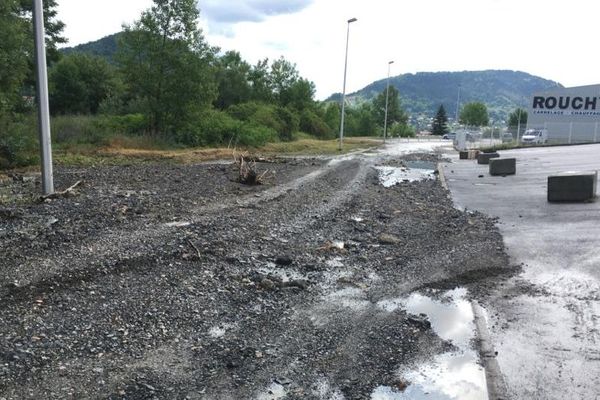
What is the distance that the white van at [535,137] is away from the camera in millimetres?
49691

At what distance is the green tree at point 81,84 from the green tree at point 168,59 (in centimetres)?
1500

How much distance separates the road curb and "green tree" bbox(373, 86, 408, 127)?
113 m

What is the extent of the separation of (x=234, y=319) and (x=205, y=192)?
9342 mm

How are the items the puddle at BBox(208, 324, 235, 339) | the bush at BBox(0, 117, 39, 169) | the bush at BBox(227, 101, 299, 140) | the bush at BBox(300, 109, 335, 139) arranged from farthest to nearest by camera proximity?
the bush at BBox(300, 109, 335, 139)
the bush at BBox(227, 101, 299, 140)
the bush at BBox(0, 117, 39, 169)
the puddle at BBox(208, 324, 235, 339)

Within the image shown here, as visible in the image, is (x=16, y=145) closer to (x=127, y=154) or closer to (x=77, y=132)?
(x=127, y=154)

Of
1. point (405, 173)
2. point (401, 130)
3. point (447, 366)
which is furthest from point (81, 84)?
point (401, 130)

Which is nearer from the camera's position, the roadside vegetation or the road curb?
the road curb

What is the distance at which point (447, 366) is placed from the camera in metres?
5.39

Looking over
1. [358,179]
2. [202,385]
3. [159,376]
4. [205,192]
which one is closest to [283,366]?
[202,385]

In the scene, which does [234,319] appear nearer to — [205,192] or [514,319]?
[514,319]

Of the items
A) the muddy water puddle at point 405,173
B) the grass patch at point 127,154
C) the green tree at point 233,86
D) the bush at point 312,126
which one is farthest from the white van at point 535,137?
the green tree at point 233,86

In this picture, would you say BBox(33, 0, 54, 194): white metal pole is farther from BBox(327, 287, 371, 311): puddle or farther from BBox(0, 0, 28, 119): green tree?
BBox(327, 287, 371, 311): puddle

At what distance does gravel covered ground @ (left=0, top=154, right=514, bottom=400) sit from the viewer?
4.88 metres

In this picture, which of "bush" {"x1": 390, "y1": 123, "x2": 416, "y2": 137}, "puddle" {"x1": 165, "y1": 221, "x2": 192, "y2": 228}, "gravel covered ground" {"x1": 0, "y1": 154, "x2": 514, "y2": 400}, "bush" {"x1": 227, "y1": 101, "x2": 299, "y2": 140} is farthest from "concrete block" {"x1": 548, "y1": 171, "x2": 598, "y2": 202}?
"bush" {"x1": 390, "y1": 123, "x2": 416, "y2": 137}
